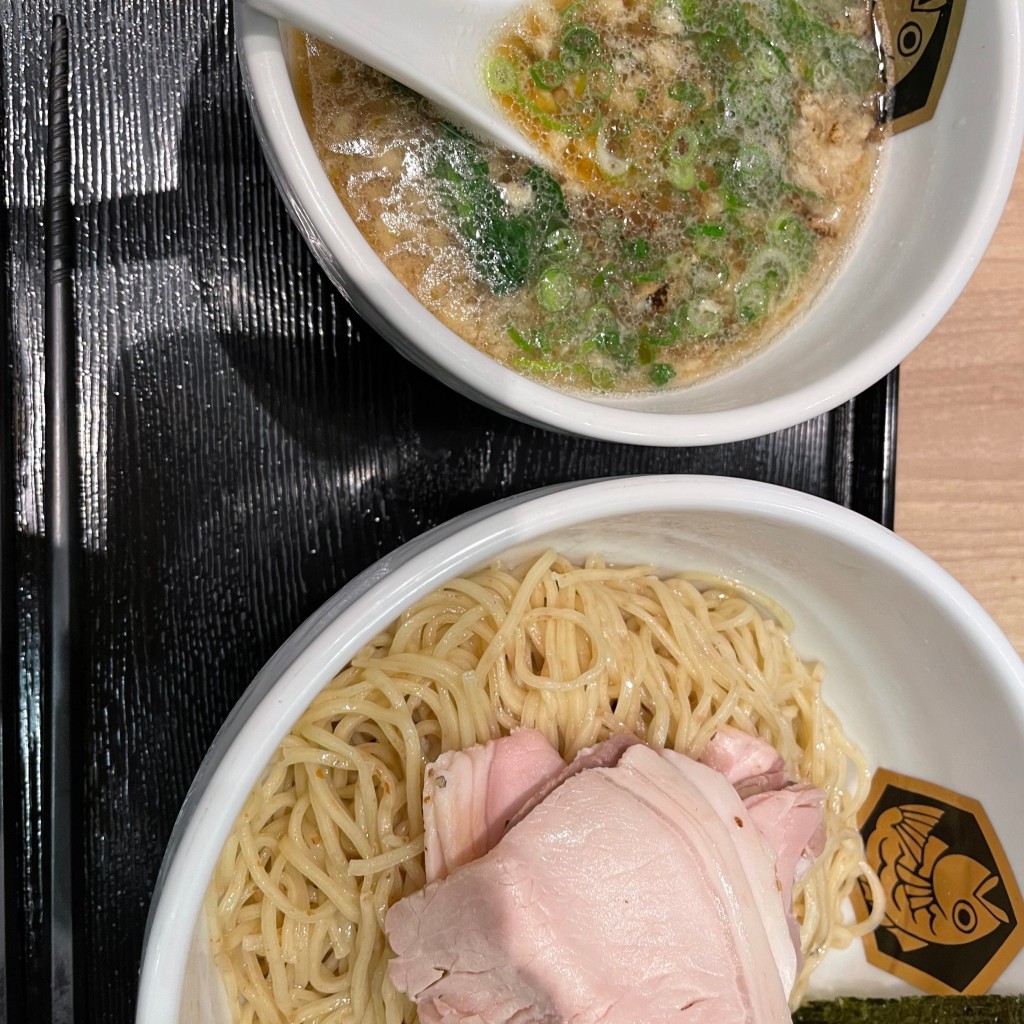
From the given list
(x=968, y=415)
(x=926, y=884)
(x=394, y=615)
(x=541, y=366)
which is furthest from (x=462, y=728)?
(x=968, y=415)

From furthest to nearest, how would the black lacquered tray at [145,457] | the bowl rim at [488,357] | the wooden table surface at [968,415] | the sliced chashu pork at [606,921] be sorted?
the wooden table surface at [968,415]
the black lacquered tray at [145,457]
the sliced chashu pork at [606,921]
the bowl rim at [488,357]

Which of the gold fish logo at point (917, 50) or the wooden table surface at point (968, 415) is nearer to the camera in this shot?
the gold fish logo at point (917, 50)

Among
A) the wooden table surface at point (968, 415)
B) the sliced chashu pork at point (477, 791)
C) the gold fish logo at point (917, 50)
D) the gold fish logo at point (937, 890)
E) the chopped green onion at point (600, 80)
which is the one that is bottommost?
the gold fish logo at point (937, 890)

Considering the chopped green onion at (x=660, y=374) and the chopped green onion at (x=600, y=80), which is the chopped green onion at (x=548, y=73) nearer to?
the chopped green onion at (x=600, y=80)

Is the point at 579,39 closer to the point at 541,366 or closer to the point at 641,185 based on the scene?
the point at 641,185

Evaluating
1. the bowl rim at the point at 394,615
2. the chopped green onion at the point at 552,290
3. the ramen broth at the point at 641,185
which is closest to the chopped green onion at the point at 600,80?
the ramen broth at the point at 641,185

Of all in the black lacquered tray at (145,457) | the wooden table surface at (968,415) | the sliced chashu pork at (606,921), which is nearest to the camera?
the sliced chashu pork at (606,921)
